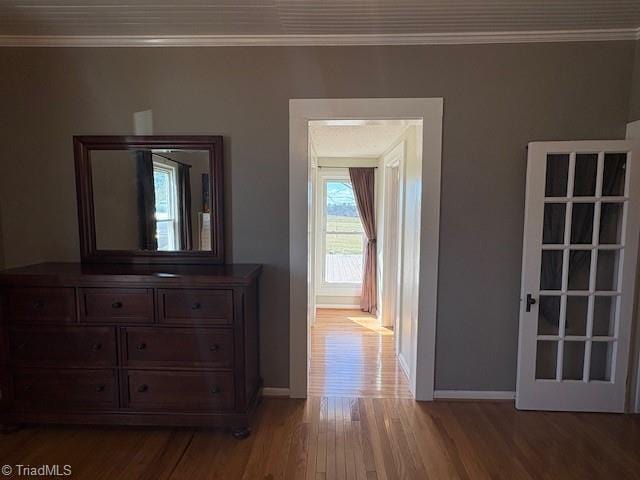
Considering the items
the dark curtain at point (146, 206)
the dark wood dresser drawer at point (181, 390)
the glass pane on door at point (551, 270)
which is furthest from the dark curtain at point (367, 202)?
the dark wood dresser drawer at point (181, 390)

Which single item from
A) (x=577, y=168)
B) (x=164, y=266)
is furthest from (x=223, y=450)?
(x=577, y=168)

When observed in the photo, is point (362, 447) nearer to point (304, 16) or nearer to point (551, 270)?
point (551, 270)

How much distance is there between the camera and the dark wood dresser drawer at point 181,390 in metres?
2.12

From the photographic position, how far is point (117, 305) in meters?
2.08

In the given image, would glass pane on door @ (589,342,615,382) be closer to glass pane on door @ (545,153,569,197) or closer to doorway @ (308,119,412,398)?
glass pane on door @ (545,153,569,197)

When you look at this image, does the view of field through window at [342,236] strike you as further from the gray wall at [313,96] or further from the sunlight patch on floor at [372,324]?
the gray wall at [313,96]

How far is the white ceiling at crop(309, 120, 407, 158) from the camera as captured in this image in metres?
3.38

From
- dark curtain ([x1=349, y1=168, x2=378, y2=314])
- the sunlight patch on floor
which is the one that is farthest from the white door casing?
dark curtain ([x1=349, y1=168, x2=378, y2=314])

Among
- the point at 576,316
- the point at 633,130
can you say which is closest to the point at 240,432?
the point at 576,316

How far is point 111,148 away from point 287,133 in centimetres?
125

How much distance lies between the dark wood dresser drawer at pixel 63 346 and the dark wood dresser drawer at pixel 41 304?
0.23 ft

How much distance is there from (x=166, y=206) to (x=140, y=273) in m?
0.59

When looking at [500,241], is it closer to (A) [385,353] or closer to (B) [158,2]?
(A) [385,353]

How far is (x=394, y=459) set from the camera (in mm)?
2004
